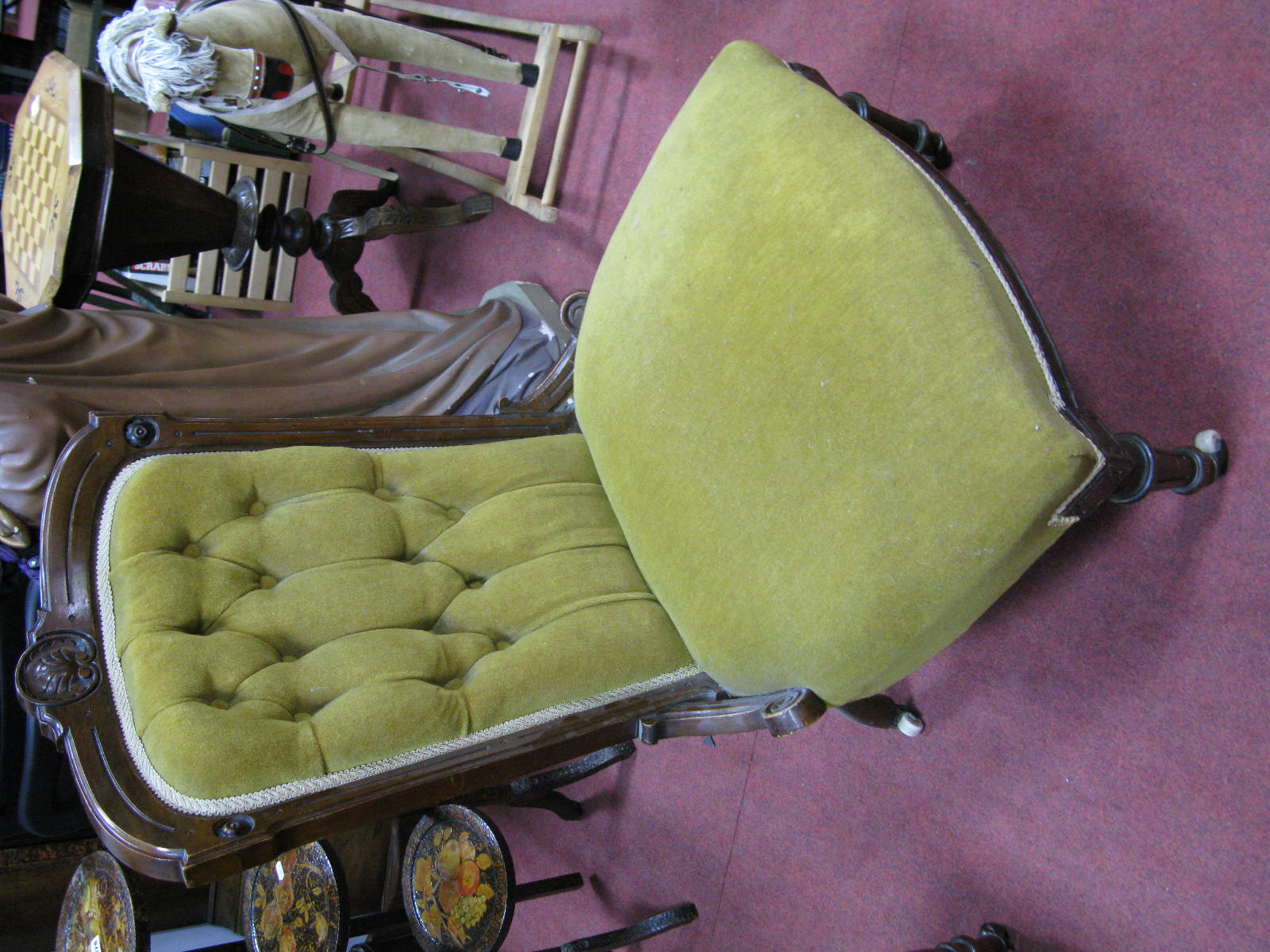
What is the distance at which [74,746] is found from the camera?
2.70ft

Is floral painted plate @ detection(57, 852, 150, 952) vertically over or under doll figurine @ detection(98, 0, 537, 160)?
under

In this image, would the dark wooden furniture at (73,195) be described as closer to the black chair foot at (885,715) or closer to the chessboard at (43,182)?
the chessboard at (43,182)

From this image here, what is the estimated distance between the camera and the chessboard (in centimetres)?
152

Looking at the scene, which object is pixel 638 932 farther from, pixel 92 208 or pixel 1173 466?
pixel 92 208

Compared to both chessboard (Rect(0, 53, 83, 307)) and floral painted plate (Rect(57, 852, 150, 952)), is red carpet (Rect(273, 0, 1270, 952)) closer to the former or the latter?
floral painted plate (Rect(57, 852, 150, 952))

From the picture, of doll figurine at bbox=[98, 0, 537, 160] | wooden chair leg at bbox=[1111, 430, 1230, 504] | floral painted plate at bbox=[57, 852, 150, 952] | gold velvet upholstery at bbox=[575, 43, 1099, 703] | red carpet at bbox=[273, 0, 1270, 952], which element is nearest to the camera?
gold velvet upholstery at bbox=[575, 43, 1099, 703]

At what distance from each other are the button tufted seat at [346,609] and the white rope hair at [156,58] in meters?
0.86

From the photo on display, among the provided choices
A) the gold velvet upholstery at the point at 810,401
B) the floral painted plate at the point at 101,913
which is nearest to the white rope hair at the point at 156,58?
the gold velvet upholstery at the point at 810,401

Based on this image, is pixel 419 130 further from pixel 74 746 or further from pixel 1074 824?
pixel 1074 824

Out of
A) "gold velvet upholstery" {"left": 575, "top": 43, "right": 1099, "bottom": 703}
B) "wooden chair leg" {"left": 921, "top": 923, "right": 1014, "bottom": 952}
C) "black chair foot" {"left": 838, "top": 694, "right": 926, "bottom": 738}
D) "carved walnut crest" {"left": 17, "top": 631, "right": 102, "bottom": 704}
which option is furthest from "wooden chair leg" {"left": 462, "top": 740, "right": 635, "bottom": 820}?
"carved walnut crest" {"left": 17, "top": 631, "right": 102, "bottom": 704}

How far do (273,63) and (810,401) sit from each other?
134cm

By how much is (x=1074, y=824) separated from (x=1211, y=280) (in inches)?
28.8

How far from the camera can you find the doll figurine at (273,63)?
5.08 feet

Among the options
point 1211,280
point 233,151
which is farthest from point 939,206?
point 233,151
